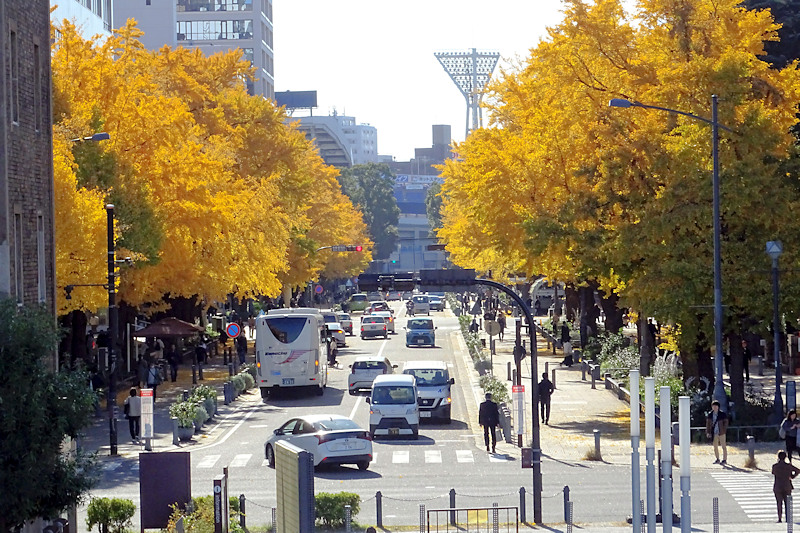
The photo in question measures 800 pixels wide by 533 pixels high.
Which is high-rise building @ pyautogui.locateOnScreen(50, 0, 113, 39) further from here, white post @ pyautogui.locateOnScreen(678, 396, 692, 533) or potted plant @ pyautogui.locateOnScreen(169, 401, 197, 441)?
white post @ pyautogui.locateOnScreen(678, 396, 692, 533)

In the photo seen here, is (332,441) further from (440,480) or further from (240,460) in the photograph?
(240,460)

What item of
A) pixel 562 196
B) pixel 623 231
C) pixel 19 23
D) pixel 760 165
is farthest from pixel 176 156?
pixel 19 23

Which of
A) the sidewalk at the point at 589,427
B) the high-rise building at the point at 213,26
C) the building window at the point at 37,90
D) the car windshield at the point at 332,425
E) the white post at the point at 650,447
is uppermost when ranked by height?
the high-rise building at the point at 213,26

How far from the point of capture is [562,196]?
43750 mm

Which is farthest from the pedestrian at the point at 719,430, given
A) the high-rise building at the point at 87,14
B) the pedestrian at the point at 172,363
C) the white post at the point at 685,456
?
the high-rise building at the point at 87,14

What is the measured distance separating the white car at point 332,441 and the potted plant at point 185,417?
6982 millimetres

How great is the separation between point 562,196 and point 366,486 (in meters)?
18.3

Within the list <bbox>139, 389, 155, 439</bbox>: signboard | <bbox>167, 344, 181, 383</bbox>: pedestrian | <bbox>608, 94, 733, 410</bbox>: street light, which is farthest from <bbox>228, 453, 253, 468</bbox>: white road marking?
<bbox>167, 344, 181, 383</bbox>: pedestrian

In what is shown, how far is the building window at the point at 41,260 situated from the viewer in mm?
23000

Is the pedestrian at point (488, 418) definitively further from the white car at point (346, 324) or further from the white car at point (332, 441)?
the white car at point (346, 324)

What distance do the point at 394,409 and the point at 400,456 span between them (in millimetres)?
3568

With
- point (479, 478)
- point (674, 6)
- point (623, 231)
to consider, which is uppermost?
point (674, 6)

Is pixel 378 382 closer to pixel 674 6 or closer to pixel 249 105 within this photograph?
pixel 674 6

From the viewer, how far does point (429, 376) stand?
1619 inches
